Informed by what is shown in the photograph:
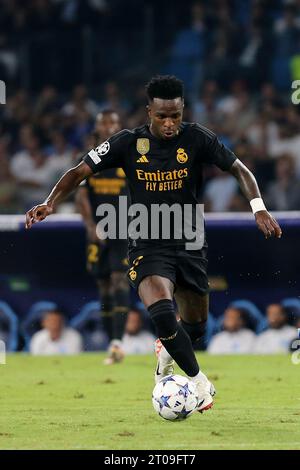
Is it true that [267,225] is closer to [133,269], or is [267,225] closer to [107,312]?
[133,269]

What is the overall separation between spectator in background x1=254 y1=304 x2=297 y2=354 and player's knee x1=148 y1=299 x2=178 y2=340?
5.23m

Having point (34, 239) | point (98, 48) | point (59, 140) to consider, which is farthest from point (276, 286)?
point (98, 48)

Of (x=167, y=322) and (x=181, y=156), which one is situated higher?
(x=181, y=156)

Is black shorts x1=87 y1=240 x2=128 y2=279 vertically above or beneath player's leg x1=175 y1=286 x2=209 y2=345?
above

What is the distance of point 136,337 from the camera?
43.9 feet

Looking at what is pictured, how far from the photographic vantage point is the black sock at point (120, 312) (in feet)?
38.9

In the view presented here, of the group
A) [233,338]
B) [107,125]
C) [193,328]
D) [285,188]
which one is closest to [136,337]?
[233,338]

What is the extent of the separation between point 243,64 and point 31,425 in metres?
10.2

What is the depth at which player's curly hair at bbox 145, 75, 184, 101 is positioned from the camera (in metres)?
7.81

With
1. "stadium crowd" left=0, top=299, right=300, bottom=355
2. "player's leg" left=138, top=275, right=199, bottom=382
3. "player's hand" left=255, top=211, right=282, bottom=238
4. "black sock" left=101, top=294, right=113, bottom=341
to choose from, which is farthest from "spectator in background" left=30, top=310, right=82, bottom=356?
"player's hand" left=255, top=211, right=282, bottom=238

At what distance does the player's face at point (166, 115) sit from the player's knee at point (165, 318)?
1130 millimetres

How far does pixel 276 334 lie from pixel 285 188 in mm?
2384

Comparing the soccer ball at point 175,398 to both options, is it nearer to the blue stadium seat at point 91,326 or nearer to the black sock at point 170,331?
the black sock at point 170,331

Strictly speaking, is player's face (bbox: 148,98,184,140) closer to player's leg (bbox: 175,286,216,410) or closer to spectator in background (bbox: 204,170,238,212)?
player's leg (bbox: 175,286,216,410)
